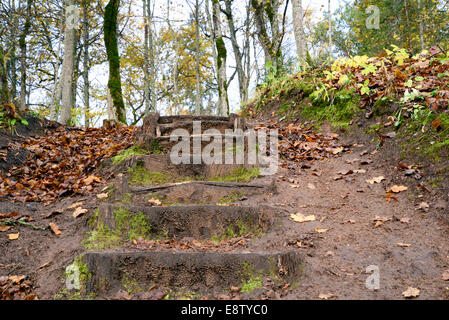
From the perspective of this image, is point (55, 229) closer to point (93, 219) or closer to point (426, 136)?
point (93, 219)

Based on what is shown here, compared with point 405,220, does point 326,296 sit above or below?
below

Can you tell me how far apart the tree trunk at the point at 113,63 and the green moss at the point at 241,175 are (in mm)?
5812

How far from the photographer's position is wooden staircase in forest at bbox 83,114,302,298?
2.69 meters

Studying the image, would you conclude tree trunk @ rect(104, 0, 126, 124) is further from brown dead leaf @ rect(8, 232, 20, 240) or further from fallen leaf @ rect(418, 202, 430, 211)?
fallen leaf @ rect(418, 202, 430, 211)

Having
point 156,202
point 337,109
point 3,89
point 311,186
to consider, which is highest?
point 3,89

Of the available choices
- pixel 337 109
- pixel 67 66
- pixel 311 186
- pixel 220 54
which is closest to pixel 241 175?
pixel 311 186

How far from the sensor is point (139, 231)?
10.9 feet

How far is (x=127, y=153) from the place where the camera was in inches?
193

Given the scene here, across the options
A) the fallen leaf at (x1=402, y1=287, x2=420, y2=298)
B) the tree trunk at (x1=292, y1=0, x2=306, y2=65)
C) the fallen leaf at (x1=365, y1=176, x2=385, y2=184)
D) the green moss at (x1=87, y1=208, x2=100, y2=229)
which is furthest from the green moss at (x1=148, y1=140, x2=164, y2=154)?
the tree trunk at (x1=292, y1=0, x2=306, y2=65)

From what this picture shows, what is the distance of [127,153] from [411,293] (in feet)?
12.6

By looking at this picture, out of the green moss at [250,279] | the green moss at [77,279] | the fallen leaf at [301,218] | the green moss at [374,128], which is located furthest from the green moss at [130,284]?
the green moss at [374,128]

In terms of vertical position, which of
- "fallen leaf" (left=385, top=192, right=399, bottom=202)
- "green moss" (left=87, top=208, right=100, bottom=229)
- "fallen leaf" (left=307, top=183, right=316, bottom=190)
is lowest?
"green moss" (left=87, top=208, right=100, bottom=229)

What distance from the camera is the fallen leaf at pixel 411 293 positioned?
2328 mm
